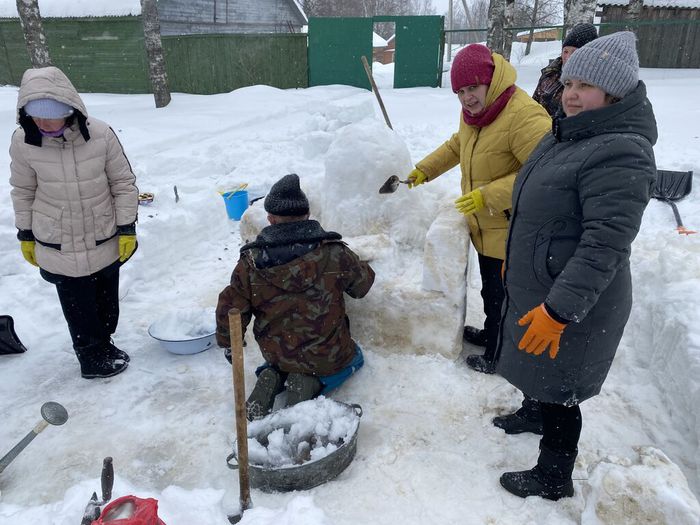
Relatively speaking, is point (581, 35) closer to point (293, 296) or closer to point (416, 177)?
point (416, 177)

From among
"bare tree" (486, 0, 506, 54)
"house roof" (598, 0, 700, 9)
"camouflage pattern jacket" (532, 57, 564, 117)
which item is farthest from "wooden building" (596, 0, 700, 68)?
"camouflage pattern jacket" (532, 57, 564, 117)

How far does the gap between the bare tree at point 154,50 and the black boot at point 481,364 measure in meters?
10.2

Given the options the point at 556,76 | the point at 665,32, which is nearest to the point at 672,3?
the point at 665,32

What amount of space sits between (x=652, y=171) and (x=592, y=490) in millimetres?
1280

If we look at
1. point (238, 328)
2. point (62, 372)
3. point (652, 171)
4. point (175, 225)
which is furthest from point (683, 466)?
point (175, 225)

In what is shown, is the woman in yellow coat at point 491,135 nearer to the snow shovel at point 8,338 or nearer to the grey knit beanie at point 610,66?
the grey knit beanie at point 610,66

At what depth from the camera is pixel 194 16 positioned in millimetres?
17734

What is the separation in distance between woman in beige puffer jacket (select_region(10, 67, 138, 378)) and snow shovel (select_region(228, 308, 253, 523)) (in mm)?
1471

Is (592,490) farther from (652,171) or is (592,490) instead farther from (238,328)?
(238,328)

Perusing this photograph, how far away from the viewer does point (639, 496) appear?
1.91 metres

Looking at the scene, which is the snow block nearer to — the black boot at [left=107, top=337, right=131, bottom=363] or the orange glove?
the orange glove

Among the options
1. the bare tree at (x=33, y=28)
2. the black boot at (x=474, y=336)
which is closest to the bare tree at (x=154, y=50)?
the bare tree at (x=33, y=28)

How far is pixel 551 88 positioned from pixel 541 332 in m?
2.56

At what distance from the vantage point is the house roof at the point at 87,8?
15.1 m
